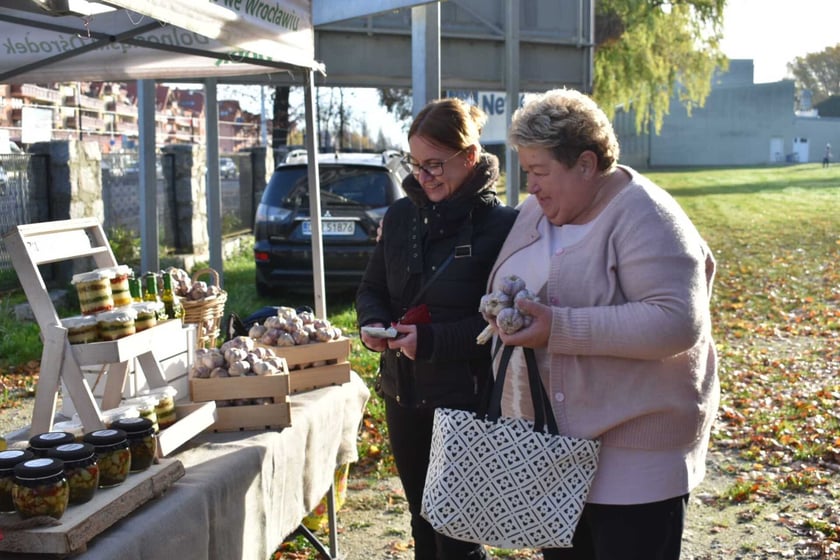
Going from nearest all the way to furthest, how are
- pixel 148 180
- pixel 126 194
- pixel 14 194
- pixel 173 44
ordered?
1. pixel 173 44
2. pixel 148 180
3. pixel 14 194
4. pixel 126 194

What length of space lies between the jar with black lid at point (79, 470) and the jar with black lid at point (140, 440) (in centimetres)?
25

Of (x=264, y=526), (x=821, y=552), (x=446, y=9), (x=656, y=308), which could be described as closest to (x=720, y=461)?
(x=821, y=552)

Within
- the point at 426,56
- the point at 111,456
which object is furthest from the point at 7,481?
the point at 426,56

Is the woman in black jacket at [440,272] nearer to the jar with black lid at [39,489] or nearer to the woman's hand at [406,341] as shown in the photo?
the woman's hand at [406,341]

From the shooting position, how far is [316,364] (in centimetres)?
390

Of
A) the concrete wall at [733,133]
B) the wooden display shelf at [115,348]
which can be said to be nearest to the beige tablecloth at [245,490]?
the wooden display shelf at [115,348]

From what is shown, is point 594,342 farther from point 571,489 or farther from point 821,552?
point 821,552

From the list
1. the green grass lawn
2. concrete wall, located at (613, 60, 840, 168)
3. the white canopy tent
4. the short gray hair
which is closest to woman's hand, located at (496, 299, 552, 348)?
the short gray hair

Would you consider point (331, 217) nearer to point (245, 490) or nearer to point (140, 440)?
point (245, 490)

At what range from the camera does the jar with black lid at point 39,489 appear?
2115mm

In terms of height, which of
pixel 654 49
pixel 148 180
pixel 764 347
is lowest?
pixel 764 347

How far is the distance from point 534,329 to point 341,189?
8.36m

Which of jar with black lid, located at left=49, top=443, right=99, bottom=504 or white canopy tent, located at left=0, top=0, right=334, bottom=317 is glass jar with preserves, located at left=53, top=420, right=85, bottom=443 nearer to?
jar with black lid, located at left=49, top=443, right=99, bottom=504

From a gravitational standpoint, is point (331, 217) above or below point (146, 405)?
above
